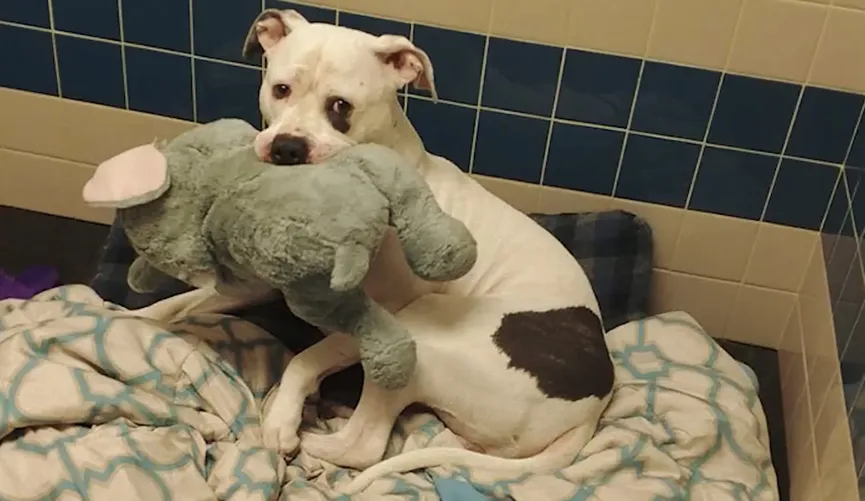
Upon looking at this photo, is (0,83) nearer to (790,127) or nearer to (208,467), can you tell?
(208,467)

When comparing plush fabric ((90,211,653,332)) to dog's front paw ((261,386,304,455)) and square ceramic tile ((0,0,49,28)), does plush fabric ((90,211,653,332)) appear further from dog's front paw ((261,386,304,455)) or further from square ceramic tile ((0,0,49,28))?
square ceramic tile ((0,0,49,28))

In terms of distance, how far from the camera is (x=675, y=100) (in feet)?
6.94

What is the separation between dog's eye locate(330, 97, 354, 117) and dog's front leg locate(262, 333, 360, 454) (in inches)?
14.7

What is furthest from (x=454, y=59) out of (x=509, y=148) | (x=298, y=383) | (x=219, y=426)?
(x=219, y=426)

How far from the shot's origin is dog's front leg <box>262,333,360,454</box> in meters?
1.75

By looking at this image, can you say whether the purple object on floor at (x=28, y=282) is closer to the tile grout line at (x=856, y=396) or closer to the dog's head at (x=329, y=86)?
the dog's head at (x=329, y=86)

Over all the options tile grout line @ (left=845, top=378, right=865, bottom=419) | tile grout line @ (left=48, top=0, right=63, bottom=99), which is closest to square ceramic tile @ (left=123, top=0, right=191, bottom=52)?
tile grout line @ (left=48, top=0, right=63, bottom=99)

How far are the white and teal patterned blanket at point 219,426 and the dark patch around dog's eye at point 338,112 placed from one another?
1.51 ft

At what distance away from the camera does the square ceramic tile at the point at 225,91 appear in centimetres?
223

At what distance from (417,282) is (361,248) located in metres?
0.34

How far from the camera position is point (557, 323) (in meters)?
1.79

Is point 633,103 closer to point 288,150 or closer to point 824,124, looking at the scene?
point 824,124

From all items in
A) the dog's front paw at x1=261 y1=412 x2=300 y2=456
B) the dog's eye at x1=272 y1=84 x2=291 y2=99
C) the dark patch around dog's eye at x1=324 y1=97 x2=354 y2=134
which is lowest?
the dog's front paw at x1=261 y1=412 x2=300 y2=456

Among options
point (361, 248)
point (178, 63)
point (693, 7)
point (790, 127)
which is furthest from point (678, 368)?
point (178, 63)
